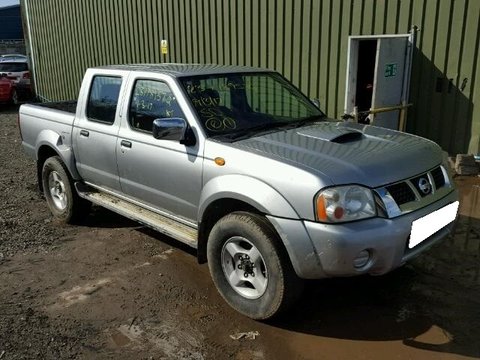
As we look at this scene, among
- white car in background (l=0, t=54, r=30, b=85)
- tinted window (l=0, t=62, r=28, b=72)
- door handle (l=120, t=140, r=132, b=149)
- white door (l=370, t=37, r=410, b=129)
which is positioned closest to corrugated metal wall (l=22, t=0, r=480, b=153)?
white door (l=370, t=37, r=410, b=129)

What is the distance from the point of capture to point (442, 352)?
3006 millimetres

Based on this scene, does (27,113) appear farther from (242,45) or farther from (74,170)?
(242,45)

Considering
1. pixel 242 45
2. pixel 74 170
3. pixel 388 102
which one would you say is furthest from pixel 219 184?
pixel 242 45

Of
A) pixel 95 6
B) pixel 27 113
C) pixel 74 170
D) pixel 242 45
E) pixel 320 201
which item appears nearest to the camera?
pixel 320 201

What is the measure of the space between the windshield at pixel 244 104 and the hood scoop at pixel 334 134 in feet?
1.00

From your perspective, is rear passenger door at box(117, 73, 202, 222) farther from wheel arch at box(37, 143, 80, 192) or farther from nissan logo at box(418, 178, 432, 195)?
nissan logo at box(418, 178, 432, 195)

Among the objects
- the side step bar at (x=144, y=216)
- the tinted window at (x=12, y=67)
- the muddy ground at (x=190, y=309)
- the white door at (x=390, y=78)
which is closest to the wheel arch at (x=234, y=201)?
the side step bar at (x=144, y=216)

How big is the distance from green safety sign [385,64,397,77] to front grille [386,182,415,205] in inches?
166

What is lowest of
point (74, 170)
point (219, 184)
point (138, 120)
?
point (74, 170)

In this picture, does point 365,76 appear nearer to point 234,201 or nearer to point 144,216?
point 144,216

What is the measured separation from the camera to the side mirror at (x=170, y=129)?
3536 millimetres

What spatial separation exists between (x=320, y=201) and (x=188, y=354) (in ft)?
4.36

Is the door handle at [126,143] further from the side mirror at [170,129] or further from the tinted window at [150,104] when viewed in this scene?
the side mirror at [170,129]

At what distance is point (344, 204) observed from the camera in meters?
2.91
